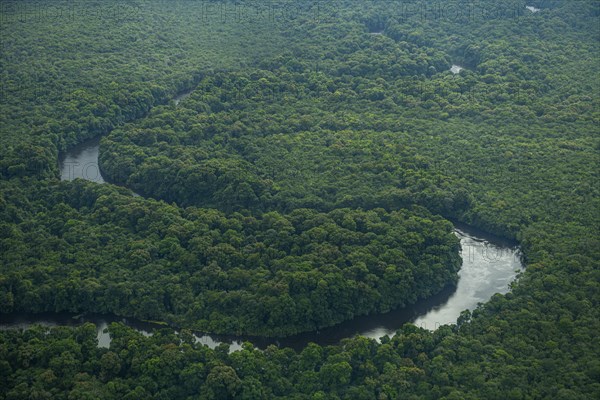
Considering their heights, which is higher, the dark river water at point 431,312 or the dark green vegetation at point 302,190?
the dark green vegetation at point 302,190

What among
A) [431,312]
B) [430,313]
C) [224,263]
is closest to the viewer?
[430,313]

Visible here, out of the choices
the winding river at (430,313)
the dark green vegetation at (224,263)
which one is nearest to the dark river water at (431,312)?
the winding river at (430,313)

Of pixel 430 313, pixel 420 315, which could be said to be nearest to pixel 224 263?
pixel 420 315

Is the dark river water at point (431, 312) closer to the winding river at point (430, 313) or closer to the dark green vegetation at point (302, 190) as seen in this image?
the winding river at point (430, 313)

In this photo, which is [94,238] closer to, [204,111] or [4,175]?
[4,175]

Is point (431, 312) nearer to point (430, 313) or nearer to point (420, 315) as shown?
point (430, 313)

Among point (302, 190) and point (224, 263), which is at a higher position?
point (224, 263)

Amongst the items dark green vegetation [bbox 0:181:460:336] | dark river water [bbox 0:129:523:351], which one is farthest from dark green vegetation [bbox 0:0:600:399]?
dark river water [bbox 0:129:523:351]

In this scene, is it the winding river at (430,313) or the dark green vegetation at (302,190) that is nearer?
the dark green vegetation at (302,190)

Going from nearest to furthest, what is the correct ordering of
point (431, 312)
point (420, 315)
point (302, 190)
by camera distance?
1. point (420, 315)
2. point (431, 312)
3. point (302, 190)
